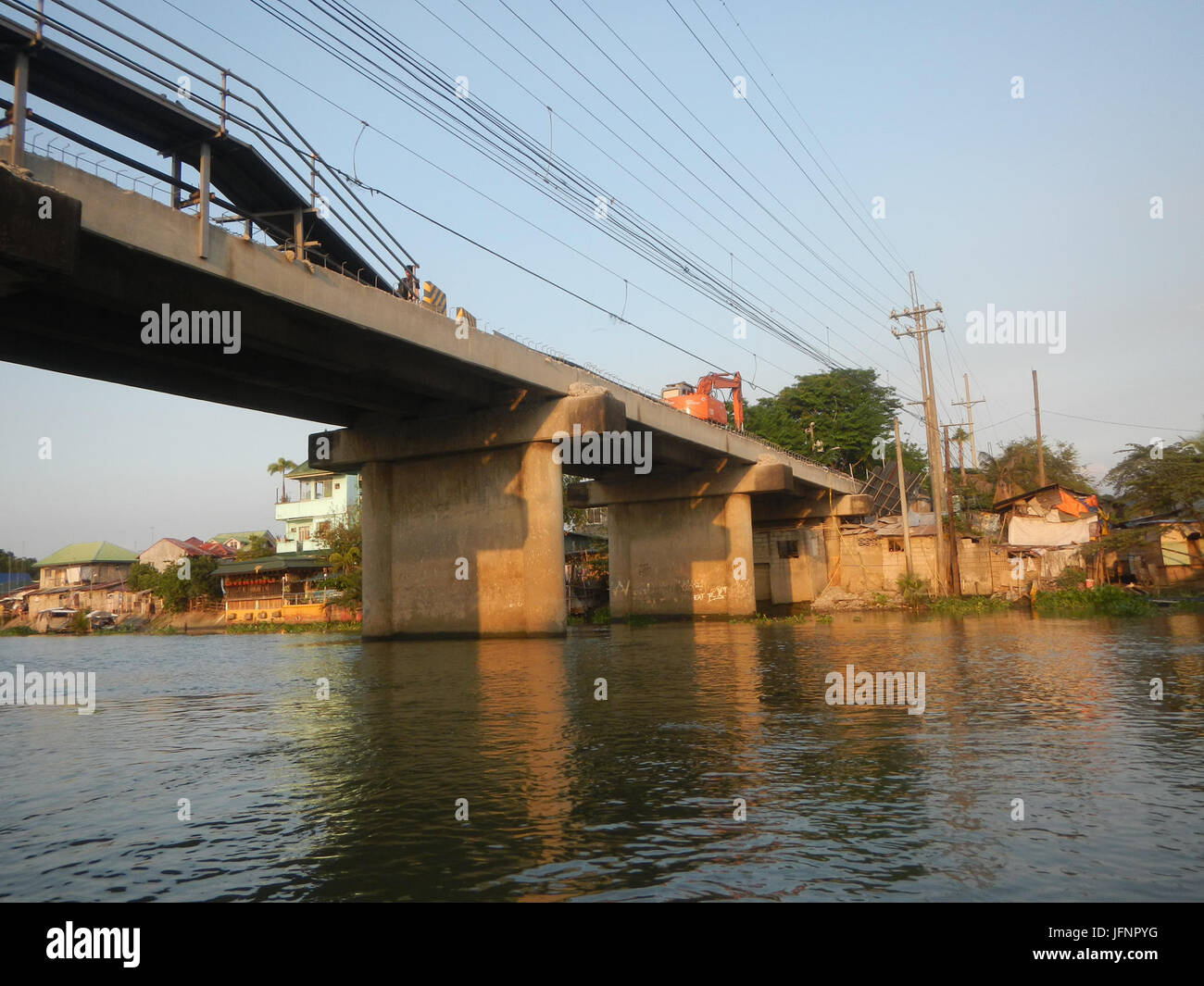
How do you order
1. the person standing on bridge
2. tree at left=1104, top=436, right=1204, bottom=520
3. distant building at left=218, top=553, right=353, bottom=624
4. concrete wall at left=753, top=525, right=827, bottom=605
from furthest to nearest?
distant building at left=218, top=553, right=353, bottom=624
concrete wall at left=753, top=525, right=827, bottom=605
tree at left=1104, top=436, right=1204, bottom=520
the person standing on bridge

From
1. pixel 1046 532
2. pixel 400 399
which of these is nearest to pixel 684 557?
pixel 1046 532

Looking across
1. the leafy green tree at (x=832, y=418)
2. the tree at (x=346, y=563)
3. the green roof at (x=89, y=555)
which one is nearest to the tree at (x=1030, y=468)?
the leafy green tree at (x=832, y=418)

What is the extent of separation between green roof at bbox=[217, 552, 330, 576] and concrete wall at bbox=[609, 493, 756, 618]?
78.7 feet

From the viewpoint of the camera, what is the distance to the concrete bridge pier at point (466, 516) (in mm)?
31078

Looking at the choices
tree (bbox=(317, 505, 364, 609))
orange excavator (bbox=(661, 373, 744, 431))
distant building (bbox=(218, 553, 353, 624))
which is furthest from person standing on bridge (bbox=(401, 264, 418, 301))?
distant building (bbox=(218, 553, 353, 624))

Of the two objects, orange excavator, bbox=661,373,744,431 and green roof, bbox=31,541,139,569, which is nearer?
orange excavator, bbox=661,373,744,431

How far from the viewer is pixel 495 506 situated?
32.0m

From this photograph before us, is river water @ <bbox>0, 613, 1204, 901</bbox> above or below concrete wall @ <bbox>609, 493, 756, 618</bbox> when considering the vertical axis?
below

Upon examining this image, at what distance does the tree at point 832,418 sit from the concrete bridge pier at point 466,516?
41588mm

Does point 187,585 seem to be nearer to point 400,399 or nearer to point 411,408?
point 411,408

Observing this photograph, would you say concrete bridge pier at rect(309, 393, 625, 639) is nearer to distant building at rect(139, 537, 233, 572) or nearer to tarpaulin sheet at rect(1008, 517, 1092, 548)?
tarpaulin sheet at rect(1008, 517, 1092, 548)

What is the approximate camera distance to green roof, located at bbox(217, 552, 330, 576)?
65106 mm

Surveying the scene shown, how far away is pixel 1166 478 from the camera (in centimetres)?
4309
